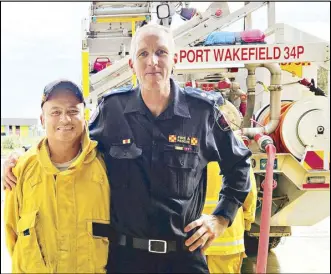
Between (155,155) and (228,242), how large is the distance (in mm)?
1071

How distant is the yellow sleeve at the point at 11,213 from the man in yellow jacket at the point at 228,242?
1.09m

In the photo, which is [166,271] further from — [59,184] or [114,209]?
[59,184]

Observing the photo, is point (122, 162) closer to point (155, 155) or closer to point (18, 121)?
point (155, 155)

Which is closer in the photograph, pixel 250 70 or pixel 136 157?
pixel 136 157

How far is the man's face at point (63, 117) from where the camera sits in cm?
174

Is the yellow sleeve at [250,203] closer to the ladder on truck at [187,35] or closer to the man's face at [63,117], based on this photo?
the man's face at [63,117]

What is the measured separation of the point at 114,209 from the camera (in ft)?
5.91

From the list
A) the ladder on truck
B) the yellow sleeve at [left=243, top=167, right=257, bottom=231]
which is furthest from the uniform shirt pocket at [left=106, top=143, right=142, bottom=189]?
the ladder on truck

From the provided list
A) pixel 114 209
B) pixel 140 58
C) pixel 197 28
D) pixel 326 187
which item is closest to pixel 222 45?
pixel 197 28

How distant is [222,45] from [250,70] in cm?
30

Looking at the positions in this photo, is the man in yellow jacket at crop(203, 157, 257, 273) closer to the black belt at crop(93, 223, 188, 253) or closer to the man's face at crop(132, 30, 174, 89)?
the black belt at crop(93, 223, 188, 253)

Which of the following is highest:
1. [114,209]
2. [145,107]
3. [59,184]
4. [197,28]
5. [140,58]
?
[197,28]

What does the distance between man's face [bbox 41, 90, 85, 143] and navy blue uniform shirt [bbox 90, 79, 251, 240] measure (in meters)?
0.11

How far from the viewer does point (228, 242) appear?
263 centimetres
